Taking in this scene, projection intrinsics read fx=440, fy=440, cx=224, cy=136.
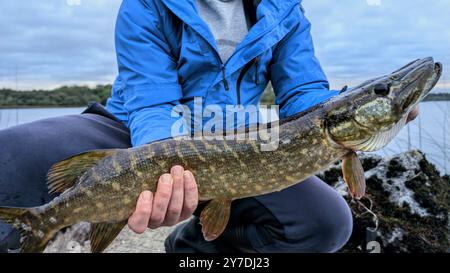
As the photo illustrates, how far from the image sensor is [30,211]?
6.55ft

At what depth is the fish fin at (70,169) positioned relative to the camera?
2.09 m

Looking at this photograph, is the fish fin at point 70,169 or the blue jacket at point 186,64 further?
the blue jacket at point 186,64

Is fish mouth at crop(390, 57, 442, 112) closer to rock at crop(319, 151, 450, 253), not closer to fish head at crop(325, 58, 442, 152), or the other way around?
fish head at crop(325, 58, 442, 152)

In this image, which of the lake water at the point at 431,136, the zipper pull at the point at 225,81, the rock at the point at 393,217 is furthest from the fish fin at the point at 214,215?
the lake water at the point at 431,136

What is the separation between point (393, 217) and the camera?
339 cm

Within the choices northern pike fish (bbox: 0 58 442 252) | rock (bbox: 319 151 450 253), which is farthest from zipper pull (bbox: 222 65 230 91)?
rock (bbox: 319 151 450 253)

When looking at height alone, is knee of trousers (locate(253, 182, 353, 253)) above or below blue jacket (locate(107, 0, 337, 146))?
below

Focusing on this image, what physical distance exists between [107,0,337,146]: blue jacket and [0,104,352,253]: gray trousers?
0.27 metres

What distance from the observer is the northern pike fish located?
2.04 m

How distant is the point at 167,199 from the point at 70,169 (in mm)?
492

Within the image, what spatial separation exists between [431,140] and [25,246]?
417 cm

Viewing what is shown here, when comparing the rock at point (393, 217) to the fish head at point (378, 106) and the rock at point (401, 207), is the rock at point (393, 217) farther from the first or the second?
the fish head at point (378, 106)
